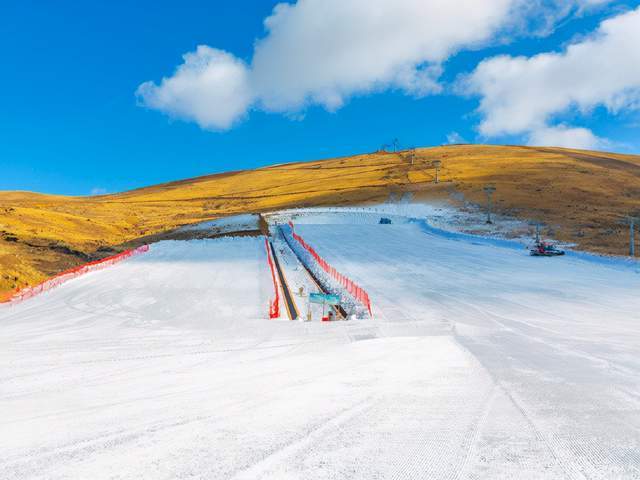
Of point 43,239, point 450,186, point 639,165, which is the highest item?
point 639,165

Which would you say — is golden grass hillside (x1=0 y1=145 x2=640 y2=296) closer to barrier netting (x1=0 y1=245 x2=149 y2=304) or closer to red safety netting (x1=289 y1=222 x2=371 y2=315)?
barrier netting (x1=0 y1=245 x2=149 y2=304)

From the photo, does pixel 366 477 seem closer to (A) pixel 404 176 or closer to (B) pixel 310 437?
(B) pixel 310 437

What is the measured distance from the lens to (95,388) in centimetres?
852

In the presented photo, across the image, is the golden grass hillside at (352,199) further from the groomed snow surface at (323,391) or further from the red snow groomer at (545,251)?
the groomed snow surface at (323,391)

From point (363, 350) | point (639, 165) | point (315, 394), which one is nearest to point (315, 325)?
point (363, 350)

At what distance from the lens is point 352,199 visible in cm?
9250

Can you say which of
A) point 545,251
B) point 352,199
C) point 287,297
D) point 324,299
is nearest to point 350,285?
point 287,297

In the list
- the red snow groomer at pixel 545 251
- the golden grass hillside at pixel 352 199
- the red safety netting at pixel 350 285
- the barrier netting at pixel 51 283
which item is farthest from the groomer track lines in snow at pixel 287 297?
the red snow groomer at pixel 545 251

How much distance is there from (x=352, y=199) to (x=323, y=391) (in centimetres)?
8566

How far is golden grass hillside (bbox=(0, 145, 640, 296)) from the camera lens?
39062mm

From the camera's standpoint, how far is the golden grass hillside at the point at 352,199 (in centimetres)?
3906

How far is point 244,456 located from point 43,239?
41547 millimetres

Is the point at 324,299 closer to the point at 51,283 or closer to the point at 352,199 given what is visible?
the point at 51,283

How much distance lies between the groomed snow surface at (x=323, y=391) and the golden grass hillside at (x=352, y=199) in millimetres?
18135
